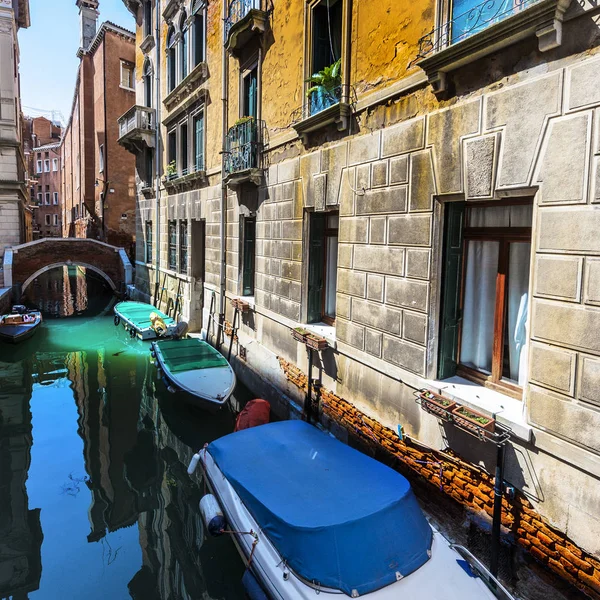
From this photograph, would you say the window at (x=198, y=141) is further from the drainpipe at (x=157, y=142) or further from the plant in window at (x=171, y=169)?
the drainpipe at (x=157, y=142)

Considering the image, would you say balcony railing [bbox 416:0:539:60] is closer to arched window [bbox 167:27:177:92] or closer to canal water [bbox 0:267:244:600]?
canal water [bbox 0:267:244:600]

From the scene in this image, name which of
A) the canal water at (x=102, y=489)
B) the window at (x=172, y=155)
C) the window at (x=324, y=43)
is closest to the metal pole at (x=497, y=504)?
the canal water at (x=102, y=489)

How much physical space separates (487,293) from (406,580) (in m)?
2.96

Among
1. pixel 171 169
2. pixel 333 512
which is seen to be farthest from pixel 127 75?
A: pixel 333 512

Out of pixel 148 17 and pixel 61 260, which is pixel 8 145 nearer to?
pixel 61 260

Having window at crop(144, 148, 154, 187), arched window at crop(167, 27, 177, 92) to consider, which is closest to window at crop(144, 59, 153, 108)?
window at crop(144, 148, 154, 187)

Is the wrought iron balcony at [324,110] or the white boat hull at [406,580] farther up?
the wrought iron balcony at [324,110]

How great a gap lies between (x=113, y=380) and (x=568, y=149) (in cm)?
1115

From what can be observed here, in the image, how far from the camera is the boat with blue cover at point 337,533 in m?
3.77

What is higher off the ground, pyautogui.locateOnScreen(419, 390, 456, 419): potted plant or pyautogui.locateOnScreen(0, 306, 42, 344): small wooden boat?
pyautogui.locateOnScreen(419, 390, 456, 419): potted plant

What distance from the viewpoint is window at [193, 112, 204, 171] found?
45.7ft

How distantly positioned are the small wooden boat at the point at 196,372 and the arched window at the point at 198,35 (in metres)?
8.44

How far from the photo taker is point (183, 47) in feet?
50.5

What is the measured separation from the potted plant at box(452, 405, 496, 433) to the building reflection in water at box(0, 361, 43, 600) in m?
4.94
